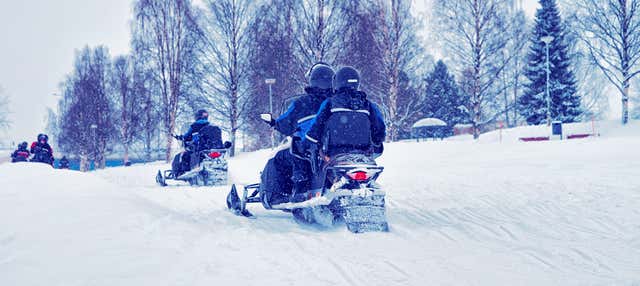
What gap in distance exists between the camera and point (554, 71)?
1214 inches

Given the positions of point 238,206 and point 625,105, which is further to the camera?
point 625,105

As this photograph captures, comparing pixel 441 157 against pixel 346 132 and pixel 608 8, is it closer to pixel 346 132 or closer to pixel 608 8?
pixel 346 132

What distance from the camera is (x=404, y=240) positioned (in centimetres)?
379

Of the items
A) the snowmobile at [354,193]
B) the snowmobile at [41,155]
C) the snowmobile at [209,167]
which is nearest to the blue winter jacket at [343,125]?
the snowmobile at [354,193]

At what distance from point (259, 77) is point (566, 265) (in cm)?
2597

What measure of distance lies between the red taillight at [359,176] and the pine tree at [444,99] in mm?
39519

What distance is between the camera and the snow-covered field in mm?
2629

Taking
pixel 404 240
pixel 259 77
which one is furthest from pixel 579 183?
pixel 259 77

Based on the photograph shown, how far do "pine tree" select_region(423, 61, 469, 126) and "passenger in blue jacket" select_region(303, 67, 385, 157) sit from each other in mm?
39187

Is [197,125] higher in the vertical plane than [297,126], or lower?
higher

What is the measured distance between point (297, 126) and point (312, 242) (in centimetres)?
146

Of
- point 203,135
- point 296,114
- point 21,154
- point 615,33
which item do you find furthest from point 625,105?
point 21,154

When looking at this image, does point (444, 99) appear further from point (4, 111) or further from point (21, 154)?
point (4, 111)

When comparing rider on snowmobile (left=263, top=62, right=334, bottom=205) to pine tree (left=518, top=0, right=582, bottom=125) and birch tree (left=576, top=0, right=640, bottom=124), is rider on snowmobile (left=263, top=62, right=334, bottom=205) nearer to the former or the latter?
birch tree (left=576, top=0, right=640, bottom=124)
